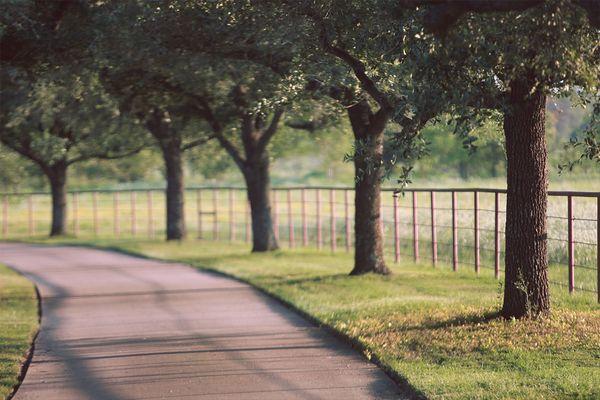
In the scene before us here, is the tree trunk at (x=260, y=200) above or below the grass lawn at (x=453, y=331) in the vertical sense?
above

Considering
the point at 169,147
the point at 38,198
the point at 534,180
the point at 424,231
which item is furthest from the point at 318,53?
the point at 38,198

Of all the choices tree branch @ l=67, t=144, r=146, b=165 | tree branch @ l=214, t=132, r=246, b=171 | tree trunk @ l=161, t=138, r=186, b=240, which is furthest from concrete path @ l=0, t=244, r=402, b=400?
tree branch @ l=67, t=144, r=146, b=165

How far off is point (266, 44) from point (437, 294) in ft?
15.7

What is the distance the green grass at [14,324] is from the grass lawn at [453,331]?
1.71ft

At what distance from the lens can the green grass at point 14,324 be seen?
10655 mm

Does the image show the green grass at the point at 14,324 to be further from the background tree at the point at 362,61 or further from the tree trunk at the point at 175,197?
the tree trunk at the point at 175,197

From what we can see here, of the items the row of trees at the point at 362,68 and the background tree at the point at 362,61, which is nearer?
the row of trees at the point at 362,68

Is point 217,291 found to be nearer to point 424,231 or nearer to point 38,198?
point 424,231

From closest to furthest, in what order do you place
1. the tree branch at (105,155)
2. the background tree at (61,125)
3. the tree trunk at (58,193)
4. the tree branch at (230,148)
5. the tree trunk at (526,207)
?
1. the tree trunk at (526,207)
2. the background tree at (61,125)
3. the tree branch at (230,148)
4. the tree branch at (105,155)
5. the tree trunk at (58,193)

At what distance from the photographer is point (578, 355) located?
1029 centimetres

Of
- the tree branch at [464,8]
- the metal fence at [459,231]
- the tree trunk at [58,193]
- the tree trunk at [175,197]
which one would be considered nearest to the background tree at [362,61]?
the metal fence at [459,231]

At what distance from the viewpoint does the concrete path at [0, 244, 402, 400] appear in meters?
9.57

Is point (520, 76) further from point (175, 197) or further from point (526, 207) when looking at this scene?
point (175, 197)

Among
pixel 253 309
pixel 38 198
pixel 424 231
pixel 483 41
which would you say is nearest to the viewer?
pixel 483 41
